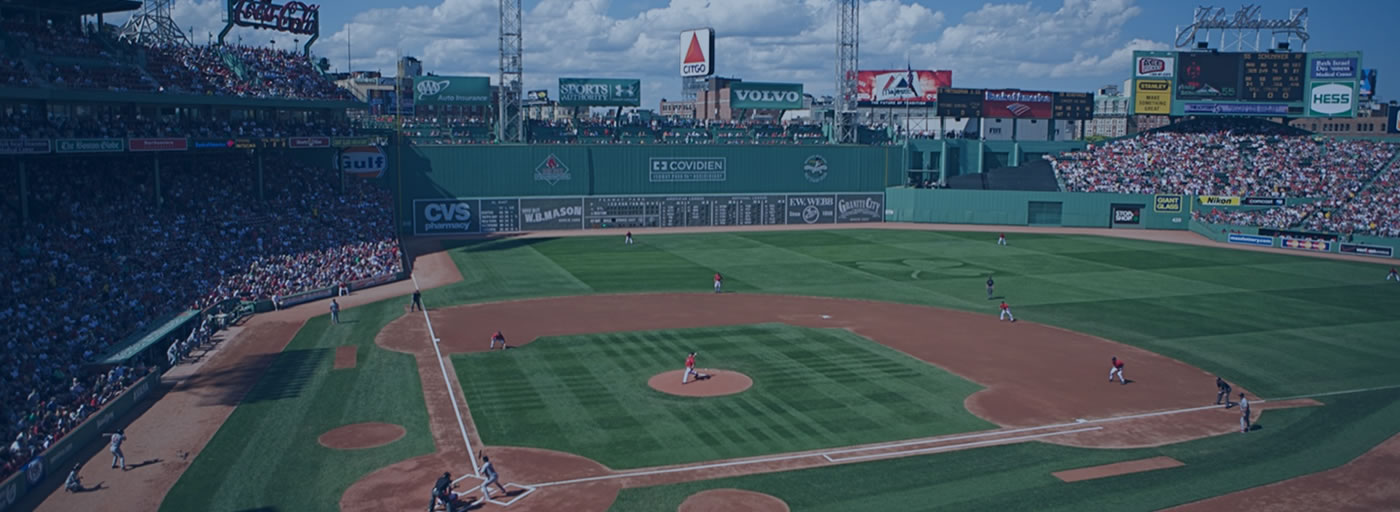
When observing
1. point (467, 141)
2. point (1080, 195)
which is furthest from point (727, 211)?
point (1080, 195)

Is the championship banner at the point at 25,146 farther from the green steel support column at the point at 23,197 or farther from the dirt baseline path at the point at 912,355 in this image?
the dirt baseline path at the point at 912,355

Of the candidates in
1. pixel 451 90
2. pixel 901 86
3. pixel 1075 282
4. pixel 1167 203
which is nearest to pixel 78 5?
pixel 451 90

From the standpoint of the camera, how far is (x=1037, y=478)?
25.9 meters

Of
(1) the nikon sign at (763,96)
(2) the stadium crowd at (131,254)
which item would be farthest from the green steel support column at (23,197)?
(1) the nikon sign at (763,96)

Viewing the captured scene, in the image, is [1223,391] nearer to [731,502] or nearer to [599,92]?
[731,502]

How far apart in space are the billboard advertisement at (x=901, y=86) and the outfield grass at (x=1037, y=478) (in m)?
72.2

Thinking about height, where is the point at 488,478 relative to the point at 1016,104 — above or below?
below

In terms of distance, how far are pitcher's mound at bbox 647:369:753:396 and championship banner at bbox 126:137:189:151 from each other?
31459 millimetres

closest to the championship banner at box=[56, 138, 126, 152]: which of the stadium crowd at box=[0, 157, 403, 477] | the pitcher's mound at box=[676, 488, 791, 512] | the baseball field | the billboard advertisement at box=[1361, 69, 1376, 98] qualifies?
the stadium crowd at box=[0, 157, 403, 477]

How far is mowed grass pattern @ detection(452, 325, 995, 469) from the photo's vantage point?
28594 millimetres

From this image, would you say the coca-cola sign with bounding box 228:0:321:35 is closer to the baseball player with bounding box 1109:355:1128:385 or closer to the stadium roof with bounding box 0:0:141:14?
the stadium roof with bounding box 0:0:141:14

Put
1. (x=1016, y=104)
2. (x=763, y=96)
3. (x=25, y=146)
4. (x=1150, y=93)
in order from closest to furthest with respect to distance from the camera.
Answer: (x=25, y=146) → (x=1150, y=93) → (x=1016, y=104) → (x=763, y=96)

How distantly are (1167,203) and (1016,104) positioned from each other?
1889 centimetres

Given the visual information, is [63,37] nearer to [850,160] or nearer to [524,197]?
[524,197]
